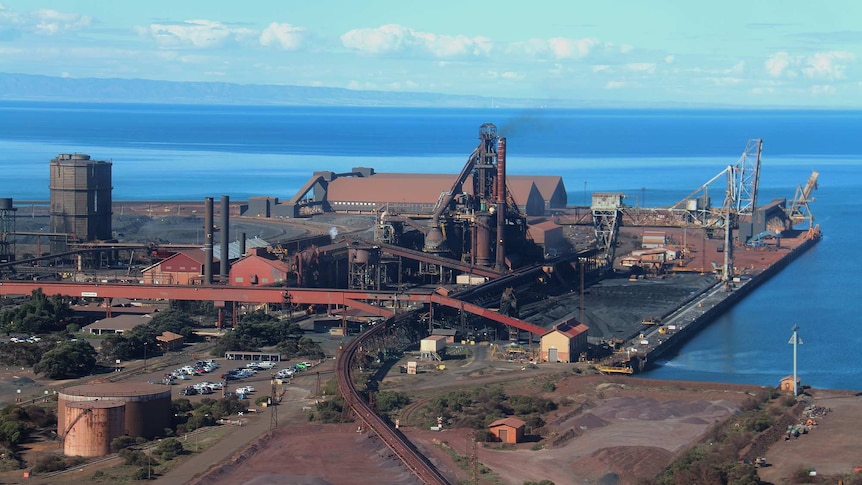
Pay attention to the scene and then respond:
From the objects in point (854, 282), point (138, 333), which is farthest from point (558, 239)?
point (138, 333)

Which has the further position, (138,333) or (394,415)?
(138,333)

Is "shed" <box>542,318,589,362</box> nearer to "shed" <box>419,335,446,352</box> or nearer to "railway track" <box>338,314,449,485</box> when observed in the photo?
"shed" <box>419,335,446,352</box>

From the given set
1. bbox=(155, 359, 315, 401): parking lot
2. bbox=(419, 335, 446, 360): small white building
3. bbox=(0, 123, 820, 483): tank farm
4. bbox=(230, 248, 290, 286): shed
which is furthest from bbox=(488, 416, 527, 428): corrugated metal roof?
bbox=(230, 248, 290, 286): shed

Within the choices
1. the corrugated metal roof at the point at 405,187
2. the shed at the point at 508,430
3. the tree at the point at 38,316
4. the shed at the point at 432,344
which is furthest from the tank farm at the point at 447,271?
the shed at the point at 508,430

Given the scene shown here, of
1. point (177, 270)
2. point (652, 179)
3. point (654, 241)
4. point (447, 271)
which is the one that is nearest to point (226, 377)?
point (177, 270)

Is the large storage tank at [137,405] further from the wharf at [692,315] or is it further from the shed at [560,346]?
the wharf at [692,315]

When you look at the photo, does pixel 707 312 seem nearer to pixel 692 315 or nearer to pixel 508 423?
pixel 692 315

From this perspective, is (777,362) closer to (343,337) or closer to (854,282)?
(343,337)
